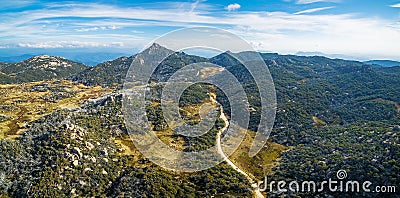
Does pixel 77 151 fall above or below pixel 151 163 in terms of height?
above

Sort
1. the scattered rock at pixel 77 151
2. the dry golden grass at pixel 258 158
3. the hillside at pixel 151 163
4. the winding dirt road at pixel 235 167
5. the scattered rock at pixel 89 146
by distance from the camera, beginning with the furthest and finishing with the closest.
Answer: the dry golden grass at pixel 258 158 < the scattered rock at pixel 89 146 < the scattered rock at pixel 77 151 < the winding dirt road at pixel 235 167 < the hillside at pixel 151 163

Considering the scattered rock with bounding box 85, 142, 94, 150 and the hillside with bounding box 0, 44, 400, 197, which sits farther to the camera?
the scattered rock with bounding box 85, 142, 94, 150

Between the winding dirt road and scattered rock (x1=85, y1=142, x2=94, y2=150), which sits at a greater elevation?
scattered rock (x1=85, y1=142, x2=94, y2=150)

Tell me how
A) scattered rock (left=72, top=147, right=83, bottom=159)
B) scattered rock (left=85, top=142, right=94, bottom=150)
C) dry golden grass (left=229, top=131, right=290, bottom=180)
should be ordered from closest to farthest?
scattered rock (left=72, top=147, right=83, bottom=159) < scattered rock (left=85, top=142, right=94, bottom=150) < dry golden grass (left=229, top=131, right=290, bottom=180)

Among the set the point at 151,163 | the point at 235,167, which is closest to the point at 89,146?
the point at 151,163

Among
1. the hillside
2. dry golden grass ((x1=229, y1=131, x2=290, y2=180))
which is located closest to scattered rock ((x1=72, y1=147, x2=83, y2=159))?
the hillside

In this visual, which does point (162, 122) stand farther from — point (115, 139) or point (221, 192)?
point (221, 192)

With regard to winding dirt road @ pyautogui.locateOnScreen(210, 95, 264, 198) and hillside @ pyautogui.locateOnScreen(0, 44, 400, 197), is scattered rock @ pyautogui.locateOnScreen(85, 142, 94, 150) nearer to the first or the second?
hillside @ pyautogui.locateOnScreen(0, 44, 400, 197)

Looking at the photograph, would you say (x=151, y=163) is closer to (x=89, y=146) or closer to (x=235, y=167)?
(x=89, y=146)

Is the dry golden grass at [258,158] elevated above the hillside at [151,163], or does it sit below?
below

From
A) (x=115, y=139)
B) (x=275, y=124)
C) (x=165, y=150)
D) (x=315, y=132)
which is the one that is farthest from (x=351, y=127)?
(x=115, y=139)

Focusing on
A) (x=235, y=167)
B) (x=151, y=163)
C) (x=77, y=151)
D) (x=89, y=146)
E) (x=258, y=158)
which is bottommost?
(x=258, y=158)

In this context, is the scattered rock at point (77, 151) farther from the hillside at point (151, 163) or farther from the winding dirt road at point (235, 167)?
the winding dirt road at point (235, 167)

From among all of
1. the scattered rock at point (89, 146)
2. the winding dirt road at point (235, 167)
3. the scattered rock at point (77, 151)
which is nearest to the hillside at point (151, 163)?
the scattered rock at point (77, 151)
